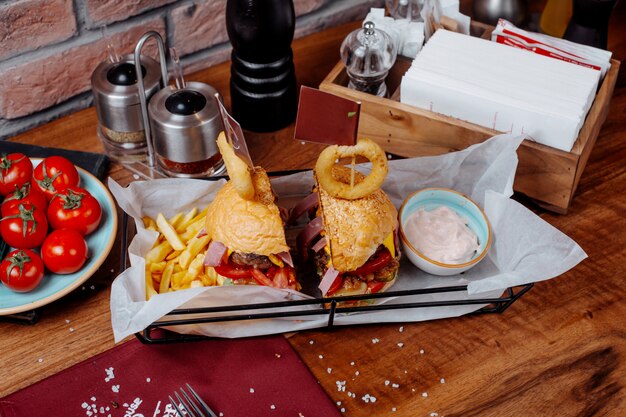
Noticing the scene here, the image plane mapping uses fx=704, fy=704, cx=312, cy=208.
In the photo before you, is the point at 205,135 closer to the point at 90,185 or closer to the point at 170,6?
the point at 90,185

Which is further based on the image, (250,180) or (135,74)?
(135,74)

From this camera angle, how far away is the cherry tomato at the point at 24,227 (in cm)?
147

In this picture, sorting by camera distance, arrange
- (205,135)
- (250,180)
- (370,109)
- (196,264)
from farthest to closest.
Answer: (370,109)
(205,135)
(196,264)
(250,180)

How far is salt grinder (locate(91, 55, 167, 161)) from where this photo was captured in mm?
1657

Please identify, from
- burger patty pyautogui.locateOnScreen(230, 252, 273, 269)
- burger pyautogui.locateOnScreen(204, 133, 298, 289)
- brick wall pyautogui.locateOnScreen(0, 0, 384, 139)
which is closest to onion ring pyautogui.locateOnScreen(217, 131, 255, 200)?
burger pyautogui.locateOnScreen(204, 133, 298, 289)

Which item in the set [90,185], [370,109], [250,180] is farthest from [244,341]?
[370,109]

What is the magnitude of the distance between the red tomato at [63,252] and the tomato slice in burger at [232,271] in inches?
11.5

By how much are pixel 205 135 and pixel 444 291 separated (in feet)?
2.11

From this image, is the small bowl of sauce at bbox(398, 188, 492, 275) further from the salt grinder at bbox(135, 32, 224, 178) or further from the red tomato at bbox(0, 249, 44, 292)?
the red tomato at bbox(0, 249, 44, 292)

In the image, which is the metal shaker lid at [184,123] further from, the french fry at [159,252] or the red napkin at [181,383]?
the red napkin at [181,383]

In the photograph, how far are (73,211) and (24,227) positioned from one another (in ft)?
0.34

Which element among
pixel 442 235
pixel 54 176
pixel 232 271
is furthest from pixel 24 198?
pixel 442 235

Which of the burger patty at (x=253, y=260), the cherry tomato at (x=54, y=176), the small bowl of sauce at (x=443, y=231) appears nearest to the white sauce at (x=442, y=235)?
the small bowl of sauce at (x=443, y=231)

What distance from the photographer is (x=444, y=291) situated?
54.0 inches
